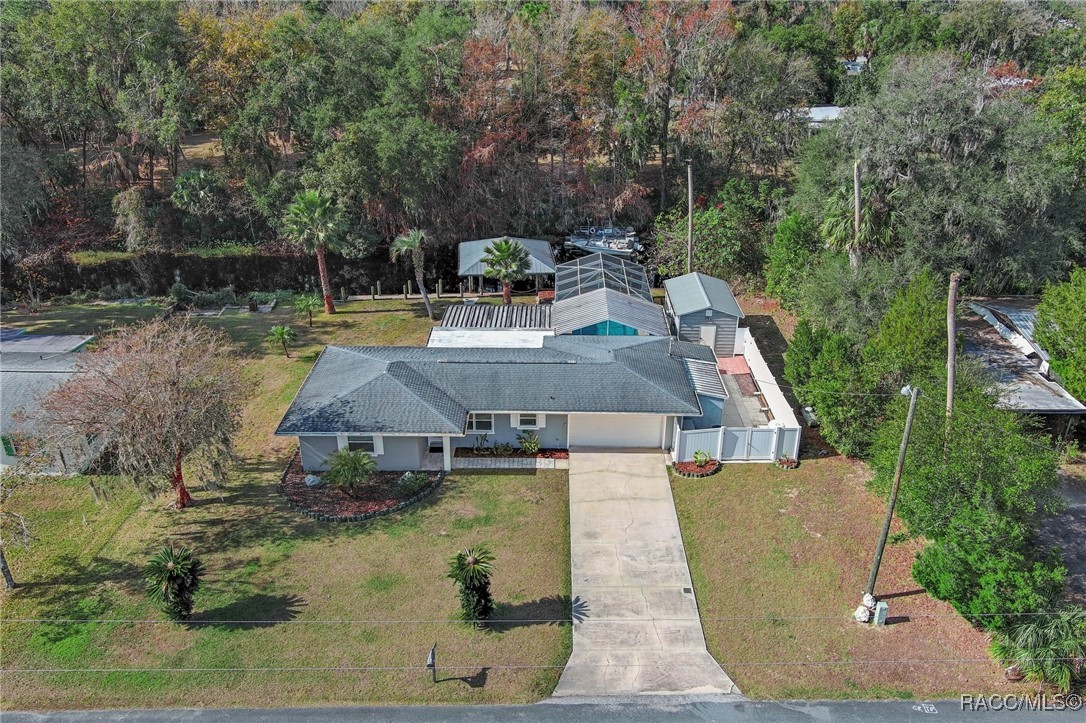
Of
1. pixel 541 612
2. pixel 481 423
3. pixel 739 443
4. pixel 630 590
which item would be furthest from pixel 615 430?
pixel 541 612

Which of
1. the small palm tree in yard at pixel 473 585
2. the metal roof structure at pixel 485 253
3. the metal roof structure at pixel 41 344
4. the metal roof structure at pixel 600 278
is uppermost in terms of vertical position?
the metal roof structure at pixel 485 253

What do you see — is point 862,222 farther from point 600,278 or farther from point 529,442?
point 529,442

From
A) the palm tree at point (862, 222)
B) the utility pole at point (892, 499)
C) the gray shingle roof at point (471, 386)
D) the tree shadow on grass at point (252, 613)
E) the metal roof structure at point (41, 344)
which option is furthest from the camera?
the palm tree at point (862, 222)

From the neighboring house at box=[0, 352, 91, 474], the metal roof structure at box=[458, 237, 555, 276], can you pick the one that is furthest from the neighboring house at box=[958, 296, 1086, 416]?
the neighboring house at box=[0, 352, 91, 474]

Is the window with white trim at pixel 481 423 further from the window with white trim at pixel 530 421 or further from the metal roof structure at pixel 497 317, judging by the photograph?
the metal roof structure at pixel 497 317

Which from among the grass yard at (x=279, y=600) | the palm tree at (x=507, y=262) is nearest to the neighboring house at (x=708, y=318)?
the palm tree at (x=507, y=262)

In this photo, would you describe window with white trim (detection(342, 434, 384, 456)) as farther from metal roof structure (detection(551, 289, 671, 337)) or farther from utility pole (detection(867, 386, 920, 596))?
utility pole (detection(867, 386, 920, 596))

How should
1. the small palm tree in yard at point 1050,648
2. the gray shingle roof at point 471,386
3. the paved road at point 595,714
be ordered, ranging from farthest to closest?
1. the gray shingle roof at point 471,386
2. the small palm tree in yard at point 1050,648
3. the paved road at point 595,714
